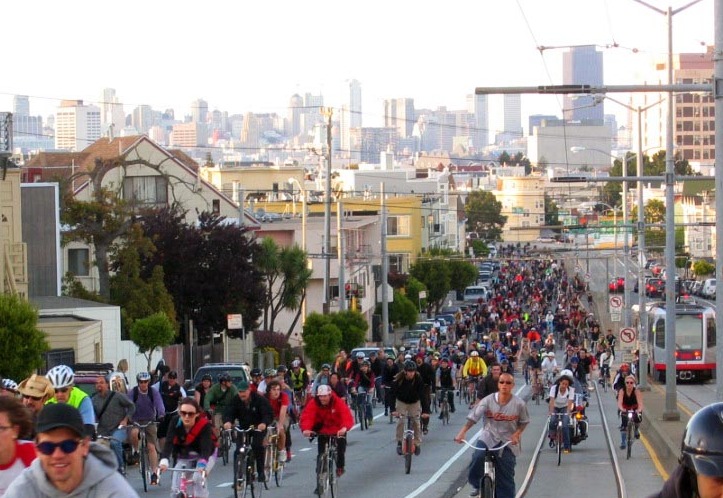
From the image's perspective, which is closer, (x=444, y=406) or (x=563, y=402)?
(x=563, y=402)

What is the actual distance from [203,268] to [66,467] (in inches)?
1744

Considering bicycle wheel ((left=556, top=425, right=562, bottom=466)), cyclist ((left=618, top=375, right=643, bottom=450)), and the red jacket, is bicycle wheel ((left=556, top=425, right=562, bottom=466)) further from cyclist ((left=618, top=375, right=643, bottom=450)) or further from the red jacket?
the red jacket

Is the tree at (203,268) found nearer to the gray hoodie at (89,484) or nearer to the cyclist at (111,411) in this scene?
the cyclist at (111,411)

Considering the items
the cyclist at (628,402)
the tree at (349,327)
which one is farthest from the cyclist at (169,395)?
the tree at (349,327)

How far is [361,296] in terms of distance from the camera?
7625 cm

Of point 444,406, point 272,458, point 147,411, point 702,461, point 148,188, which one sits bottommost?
point 444,406

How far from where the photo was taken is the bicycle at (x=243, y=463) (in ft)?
60.1

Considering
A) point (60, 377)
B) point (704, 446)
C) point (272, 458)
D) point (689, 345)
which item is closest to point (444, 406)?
point (272, 458)

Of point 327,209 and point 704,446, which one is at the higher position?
point 327,209

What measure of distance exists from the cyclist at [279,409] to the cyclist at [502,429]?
4.63 m

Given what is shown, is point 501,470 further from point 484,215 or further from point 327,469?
point 484,215

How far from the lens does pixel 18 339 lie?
28.1 m

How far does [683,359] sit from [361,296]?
2768 centimetres

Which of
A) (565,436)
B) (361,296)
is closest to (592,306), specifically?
(361,296)
